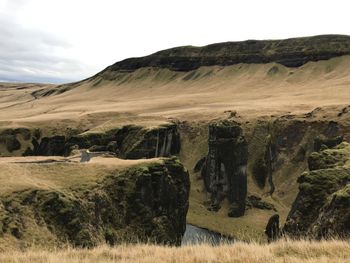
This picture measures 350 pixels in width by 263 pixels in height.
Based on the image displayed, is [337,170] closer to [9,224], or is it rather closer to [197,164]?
[9,224]

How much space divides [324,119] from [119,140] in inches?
2232

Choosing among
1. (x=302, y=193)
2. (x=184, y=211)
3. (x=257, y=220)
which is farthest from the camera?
(x=257, y=220)

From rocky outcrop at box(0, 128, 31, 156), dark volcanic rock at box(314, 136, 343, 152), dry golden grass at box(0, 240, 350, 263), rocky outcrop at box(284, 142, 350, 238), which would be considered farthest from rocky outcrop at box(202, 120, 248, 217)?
dry golden grass at box(0, 240, 350, 263)

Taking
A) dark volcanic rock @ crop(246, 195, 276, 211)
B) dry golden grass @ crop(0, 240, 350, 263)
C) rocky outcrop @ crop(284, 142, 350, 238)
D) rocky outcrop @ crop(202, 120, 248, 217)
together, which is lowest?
dark volcanic rock @ crop(246, 195, 276, 211)

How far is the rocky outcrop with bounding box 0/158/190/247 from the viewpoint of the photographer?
2047 inches

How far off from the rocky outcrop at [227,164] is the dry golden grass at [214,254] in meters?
85.6

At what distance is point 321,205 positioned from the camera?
41.1 meters

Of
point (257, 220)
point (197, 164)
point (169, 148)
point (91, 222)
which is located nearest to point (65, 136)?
point (169, 148)

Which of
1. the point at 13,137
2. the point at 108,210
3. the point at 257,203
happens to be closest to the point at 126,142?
the point at 257,203

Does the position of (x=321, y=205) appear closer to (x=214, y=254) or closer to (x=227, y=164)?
(x=214, y=254)

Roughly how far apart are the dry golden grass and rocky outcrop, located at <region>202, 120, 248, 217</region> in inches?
3369

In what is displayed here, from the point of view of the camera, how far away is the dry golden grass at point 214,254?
16.3 m

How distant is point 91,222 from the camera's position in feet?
189

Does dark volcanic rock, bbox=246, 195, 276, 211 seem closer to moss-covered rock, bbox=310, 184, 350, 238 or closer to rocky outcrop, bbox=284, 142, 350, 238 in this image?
rocky outcrop, bbox=284, 142, 350, 238
